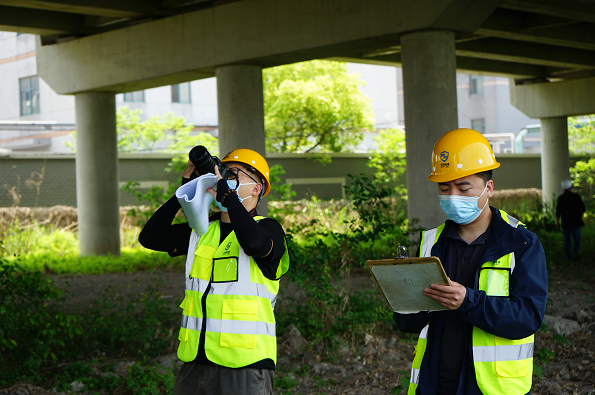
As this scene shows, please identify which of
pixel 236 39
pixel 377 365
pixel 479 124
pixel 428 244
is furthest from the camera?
pixel 479 124

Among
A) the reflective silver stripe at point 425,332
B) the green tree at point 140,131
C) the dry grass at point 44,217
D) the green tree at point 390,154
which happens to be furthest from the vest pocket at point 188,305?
the green tree at point 140,131

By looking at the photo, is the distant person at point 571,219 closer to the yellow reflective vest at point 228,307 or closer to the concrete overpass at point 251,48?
the concrete overpass at point 251,48

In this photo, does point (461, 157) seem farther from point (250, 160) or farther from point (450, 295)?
point (250, 160)

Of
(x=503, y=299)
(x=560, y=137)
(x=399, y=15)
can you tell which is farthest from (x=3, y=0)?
(x=560, y=137)

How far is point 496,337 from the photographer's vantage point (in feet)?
8.09

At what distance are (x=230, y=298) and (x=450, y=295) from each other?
108cm

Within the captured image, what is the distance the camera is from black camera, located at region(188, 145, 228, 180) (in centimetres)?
305

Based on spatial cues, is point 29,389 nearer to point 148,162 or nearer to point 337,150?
point 148,162

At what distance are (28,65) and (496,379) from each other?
39.8 m

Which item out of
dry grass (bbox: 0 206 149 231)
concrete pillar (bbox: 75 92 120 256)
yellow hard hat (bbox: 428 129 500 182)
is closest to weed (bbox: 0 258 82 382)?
yellow hard hat (bbox: 428 129 500 182)

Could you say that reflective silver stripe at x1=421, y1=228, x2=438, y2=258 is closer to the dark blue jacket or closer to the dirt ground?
the dark blue jacket

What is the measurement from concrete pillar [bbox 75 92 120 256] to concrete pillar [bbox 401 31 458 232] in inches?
334

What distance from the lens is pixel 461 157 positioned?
8.82 ft

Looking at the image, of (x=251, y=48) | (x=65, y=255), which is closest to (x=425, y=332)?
(x=251, y=48)
